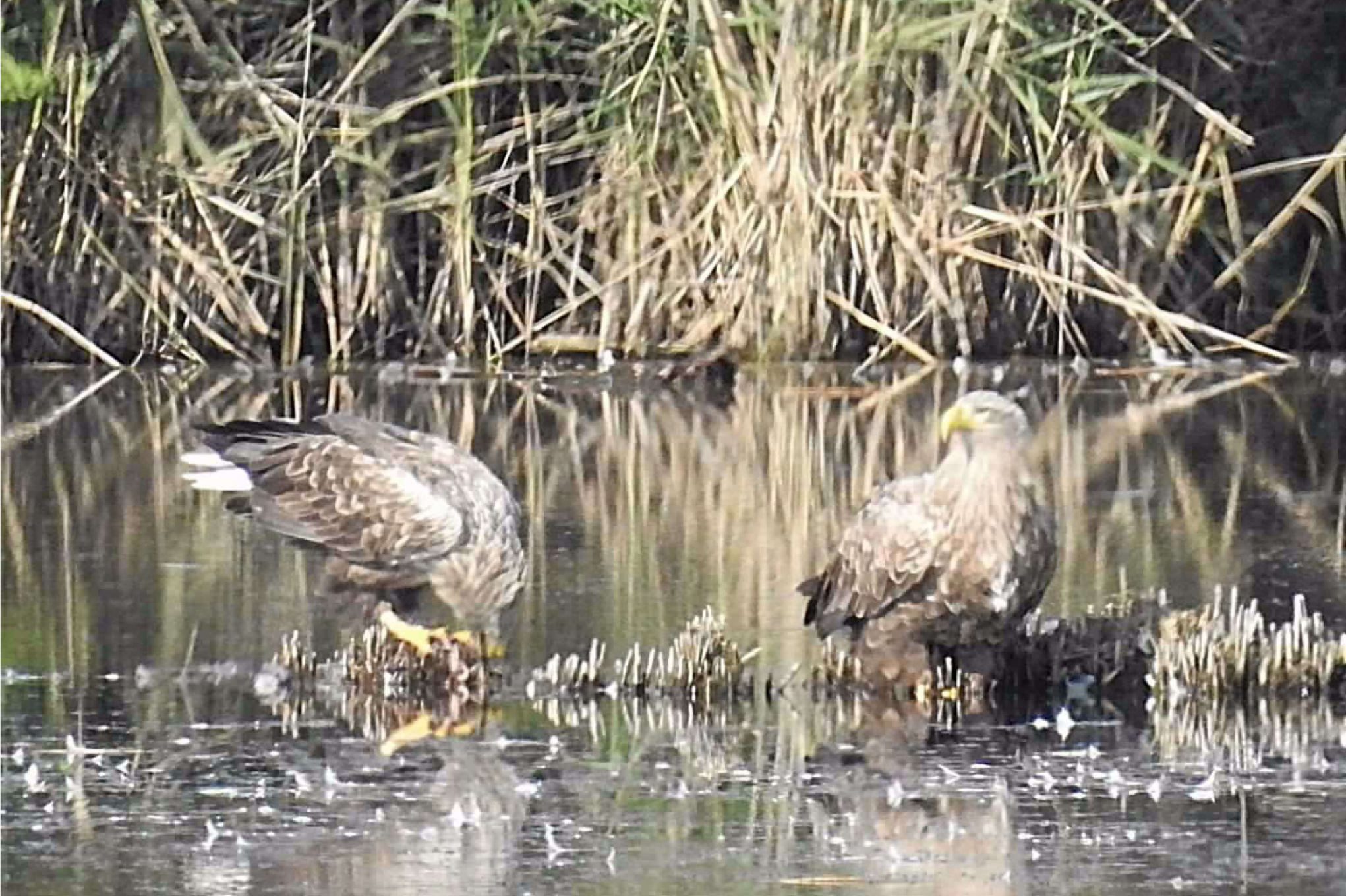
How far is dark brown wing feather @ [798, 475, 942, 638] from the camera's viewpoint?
8117 millimetres

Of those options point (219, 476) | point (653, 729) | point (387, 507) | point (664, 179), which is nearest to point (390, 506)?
point (387, 507)

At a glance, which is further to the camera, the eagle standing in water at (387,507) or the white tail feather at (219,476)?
the white tail feather at (219,476)

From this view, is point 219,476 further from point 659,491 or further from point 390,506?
point 659,491

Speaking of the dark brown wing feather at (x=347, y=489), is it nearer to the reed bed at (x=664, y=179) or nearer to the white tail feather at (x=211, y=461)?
the white tail feather at (x=211, y=461)

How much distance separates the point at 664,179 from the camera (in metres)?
17.2

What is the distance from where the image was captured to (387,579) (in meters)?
8.69

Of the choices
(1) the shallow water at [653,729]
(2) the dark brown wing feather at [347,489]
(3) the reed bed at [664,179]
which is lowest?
(1) the shallow water at [653,729]

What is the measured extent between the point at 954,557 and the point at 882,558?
8.5 inches

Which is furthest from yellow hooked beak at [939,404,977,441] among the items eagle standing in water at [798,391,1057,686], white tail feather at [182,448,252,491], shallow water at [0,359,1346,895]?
white tail feather at [182,448,252,491]

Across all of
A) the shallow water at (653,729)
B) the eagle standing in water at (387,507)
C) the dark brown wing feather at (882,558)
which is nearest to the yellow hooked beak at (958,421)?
the dark brown wing feather at (882,558)

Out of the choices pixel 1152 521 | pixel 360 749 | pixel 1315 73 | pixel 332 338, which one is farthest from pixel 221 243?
pixel 360 749

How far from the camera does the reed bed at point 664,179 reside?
16.6 metres

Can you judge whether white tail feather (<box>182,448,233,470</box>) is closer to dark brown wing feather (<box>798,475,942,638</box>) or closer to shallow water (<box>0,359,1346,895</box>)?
shallow water (<box>0,359,1346,895</box>)

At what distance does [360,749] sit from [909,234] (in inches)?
379
